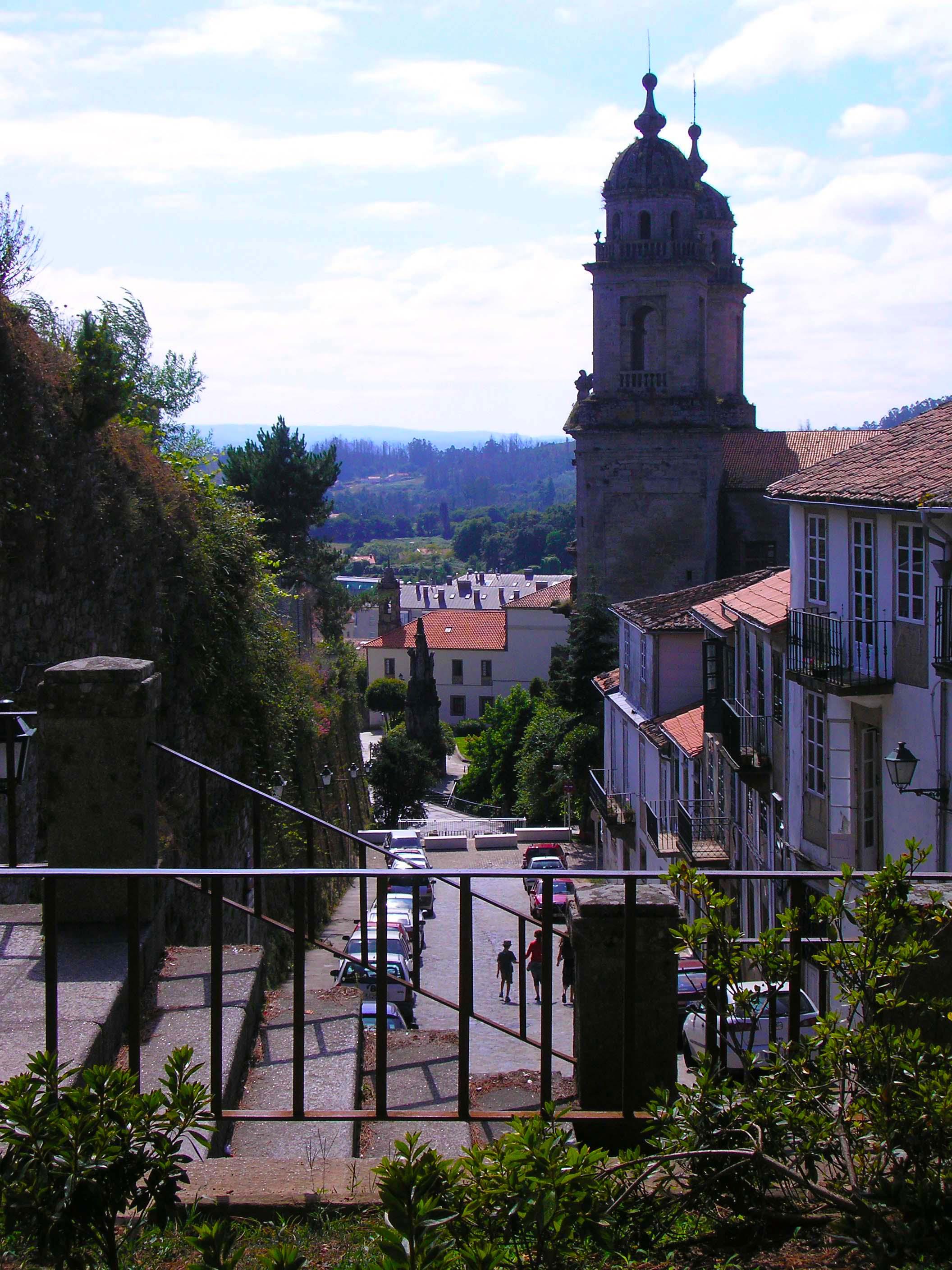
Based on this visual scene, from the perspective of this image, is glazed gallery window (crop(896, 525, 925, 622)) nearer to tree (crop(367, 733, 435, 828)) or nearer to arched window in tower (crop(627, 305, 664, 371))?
arched window in tower (crop(627, 305, 664, 371))

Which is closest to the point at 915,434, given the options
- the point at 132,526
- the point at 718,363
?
the point at 132,526

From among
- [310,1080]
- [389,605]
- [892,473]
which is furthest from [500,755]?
[310,1080]

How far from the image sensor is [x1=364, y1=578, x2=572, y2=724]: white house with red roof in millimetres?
86250

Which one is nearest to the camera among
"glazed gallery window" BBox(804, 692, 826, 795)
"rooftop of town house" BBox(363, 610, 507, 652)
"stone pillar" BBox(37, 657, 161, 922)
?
"stone pillar" BBox(37, 657, 161, 922)

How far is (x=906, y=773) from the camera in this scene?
12820mm

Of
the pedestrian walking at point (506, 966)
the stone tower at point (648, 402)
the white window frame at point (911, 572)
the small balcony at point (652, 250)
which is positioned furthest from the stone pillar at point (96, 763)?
the small balcony at point (652, 250)

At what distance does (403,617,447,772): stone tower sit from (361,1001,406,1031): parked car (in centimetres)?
5570

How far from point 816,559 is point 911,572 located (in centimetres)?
233

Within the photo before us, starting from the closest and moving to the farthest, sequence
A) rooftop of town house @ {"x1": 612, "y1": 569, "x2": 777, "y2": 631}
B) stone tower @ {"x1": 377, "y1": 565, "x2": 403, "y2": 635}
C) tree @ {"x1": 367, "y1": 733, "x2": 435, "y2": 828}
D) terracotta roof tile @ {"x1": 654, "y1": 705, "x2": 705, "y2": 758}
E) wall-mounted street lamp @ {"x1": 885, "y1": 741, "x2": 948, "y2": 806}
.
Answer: wall-mounted street lamp @ {"x1": 885, "y1": 741, "x2": 948, "y2": 806} → terracotta roof tile @ {"x1": 654, "y1": 705, "x2": 705, "y2": 758} → rooftop of town house @ {"x1": 612, "y1": 569, "x2": 777, "y2": 631} → tree @ {"x1": 367, "y1": 733, "x2": 435, "y2": 828} → stone tower @ {"x1": 377, "y1": 565, "x2": 403, "y2": 635}

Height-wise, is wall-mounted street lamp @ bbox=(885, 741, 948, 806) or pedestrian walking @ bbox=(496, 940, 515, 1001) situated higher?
wall-mounted street lamp @ bbox=(885, 741, 948, 806)

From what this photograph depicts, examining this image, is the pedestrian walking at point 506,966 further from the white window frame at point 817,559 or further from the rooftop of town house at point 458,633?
the rooftop of town house at point 458,633

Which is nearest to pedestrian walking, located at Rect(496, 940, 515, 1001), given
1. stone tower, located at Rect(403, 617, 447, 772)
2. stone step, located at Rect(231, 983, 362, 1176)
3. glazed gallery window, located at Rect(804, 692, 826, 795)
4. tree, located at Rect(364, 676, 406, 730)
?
glazed gallery window, located at Rect(804, 692, 826, 795)

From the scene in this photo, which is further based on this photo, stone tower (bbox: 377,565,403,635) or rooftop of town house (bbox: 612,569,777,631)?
stone tower (bbox: 377,565,403,635)

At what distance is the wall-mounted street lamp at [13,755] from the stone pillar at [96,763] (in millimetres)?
625
